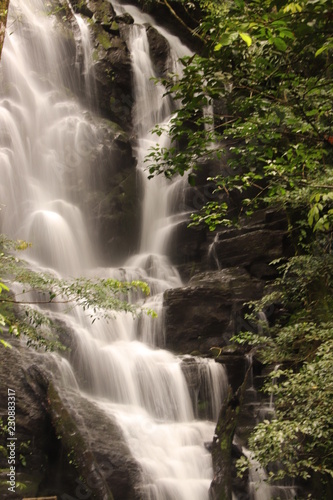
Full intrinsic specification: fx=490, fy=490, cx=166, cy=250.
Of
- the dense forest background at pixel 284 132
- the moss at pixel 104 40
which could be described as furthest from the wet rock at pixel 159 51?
the dense forest background at pixel 284 132

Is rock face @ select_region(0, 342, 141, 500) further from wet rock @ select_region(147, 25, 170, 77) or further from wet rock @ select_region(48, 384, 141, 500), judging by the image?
wet rock @ select_region(147, 25, 170, 77)

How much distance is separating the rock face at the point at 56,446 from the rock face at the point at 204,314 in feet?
12.7

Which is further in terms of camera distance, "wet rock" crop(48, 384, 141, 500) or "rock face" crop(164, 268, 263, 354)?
"rock face" crop(164, 268, 263, 354)

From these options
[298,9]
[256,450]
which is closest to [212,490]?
[256,450]

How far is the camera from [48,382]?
6.94m

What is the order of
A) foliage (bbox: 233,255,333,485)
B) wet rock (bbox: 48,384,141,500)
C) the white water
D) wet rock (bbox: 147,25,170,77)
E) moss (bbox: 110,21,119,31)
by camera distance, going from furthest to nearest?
wet rock (bbox: 147,25,170,77), moss (bbox: 110,21,119,31), the white water, wet rock (bbox: 48,384,141,500), foliage (bbox: 233,255,333,485)

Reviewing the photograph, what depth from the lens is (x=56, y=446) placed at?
6.63 metres

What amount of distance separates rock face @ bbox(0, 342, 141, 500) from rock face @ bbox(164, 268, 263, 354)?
3.87 meters

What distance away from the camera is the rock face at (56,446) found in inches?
244

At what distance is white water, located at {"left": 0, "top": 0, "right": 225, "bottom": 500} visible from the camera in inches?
324

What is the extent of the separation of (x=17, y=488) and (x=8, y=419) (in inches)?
36.6

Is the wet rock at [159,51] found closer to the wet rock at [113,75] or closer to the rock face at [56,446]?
the wet rock at [113,75]

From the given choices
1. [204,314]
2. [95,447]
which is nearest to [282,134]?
[95,447]

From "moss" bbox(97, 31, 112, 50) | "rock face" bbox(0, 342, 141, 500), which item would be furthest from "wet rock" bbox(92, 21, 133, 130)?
"rock face" bbox(0, 342, 141, 500)
